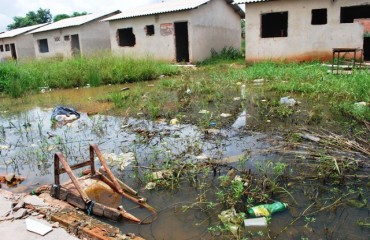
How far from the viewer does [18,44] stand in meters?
22.7

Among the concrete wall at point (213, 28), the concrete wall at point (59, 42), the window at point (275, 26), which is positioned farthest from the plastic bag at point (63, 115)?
the concrete wall at point (59, 42)

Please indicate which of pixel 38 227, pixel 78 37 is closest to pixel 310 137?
pixel 38 227

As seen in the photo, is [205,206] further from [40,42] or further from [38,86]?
[40,42]

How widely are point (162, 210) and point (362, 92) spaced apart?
4.38 metres

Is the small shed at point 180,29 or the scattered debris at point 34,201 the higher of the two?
the small shed at point 180,29

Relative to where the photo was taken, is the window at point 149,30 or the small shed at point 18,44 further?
the small shed at point 18,44

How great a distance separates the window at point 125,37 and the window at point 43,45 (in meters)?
7.33

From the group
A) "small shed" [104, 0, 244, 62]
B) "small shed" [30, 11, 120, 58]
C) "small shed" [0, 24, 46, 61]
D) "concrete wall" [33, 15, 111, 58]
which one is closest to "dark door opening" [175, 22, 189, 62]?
"small shed" [104, 0, 244, 62]

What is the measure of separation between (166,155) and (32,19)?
34.9m

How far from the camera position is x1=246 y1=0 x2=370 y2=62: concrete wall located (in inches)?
394

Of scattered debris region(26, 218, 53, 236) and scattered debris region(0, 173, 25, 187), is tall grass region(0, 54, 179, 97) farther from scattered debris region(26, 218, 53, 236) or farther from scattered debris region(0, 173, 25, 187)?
scattered debris region(26, 218, 53, 236)

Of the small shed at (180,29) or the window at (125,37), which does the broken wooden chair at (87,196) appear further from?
the window at (125,37)

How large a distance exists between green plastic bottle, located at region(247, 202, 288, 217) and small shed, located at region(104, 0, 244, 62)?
1078 cm

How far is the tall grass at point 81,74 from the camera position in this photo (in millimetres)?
9344
